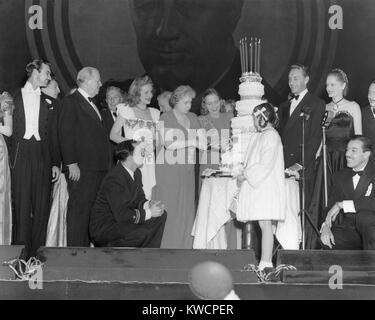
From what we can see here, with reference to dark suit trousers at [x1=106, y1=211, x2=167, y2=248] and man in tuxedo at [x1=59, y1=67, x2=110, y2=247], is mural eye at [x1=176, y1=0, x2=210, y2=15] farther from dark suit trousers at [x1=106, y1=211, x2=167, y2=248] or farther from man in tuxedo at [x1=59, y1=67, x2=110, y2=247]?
dark suit trousers at [x1=106, y1=211, x2=167, y2=248]

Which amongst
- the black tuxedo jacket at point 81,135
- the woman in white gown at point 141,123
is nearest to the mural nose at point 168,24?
the woman in white gown at point 141,123

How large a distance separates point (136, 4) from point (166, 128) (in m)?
2.93

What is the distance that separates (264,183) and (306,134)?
44.6 inches

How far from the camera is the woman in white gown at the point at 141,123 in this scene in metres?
7.79

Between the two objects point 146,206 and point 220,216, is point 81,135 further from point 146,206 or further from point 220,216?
point 220,216

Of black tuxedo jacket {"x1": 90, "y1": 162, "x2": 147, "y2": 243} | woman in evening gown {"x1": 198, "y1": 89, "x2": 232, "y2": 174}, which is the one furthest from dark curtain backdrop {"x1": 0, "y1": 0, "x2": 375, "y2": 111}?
black tuxedo jacket {"x1": 90, "y1": 162, "x2": 147, "y2": 243}

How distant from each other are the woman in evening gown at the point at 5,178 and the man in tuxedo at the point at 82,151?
0.50 metres

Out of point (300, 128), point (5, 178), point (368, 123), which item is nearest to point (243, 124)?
point (300, 128)

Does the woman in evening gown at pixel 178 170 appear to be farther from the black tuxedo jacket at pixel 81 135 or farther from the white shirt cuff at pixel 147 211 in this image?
the white shirt cuff at pixel 147 211

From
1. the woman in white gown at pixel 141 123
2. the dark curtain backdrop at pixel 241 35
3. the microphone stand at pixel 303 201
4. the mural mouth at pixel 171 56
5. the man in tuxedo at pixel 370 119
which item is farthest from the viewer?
the mural mouth at pixel 171 56

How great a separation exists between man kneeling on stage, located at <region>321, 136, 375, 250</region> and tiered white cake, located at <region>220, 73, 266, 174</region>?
83cm

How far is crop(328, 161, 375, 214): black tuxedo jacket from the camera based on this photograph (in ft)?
22.9

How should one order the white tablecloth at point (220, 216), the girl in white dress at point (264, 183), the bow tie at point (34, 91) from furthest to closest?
the bow tie at point (34, 91), the white tablecloth at point (220, 216), the girl in white dress at point (264, 183)
